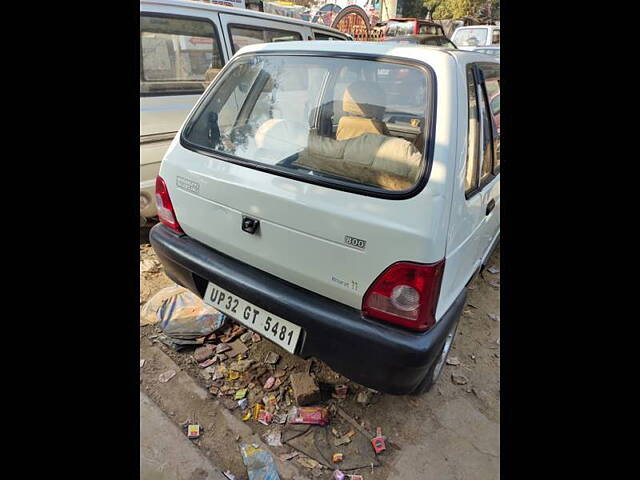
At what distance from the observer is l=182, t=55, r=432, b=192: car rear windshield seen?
5.39ft

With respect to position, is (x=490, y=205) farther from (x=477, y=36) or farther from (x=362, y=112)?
(x=477, y=36)

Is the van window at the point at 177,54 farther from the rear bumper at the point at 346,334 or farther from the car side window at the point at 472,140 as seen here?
the car side window at the point at 472,140

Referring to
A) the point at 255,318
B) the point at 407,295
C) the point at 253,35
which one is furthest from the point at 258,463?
the point at 253,35

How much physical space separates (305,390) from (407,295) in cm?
92

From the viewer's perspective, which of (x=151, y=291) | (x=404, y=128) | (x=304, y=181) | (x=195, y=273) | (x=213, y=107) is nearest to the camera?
(x=304, y=181)

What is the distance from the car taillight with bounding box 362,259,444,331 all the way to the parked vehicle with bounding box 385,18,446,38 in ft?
41.7

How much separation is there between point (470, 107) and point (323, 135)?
696 mm

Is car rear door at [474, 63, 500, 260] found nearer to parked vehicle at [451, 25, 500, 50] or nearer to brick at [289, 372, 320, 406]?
brick at [289, 372, 320, 406]

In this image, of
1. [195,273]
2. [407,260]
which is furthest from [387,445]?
[195,273]

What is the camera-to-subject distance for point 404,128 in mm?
1825

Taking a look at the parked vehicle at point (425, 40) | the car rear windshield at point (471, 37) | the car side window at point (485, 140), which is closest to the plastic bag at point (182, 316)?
the car side window at point (485, 140)

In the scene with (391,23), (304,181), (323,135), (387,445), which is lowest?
(387,445)

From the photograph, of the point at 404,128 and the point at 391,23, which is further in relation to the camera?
the point at 391,23
